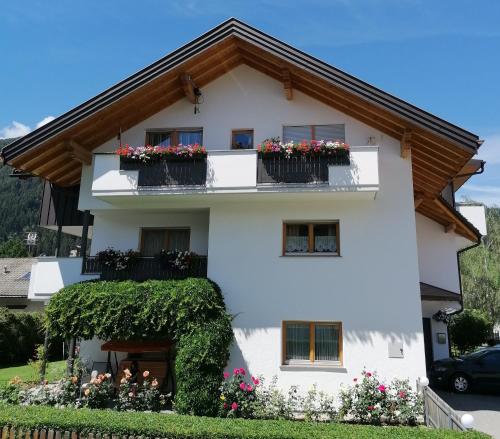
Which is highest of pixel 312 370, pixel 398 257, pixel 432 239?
pixel 432 239

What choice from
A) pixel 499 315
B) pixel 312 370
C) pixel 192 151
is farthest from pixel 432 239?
pixel 499 315

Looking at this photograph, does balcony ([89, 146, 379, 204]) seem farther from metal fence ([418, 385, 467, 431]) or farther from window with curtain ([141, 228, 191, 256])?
metal fence ([418, 385, 467, 431])

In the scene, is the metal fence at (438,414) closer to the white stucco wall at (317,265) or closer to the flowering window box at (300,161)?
the white stucco wall at (317,265)

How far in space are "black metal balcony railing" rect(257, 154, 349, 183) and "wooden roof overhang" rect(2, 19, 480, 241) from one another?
1.96m

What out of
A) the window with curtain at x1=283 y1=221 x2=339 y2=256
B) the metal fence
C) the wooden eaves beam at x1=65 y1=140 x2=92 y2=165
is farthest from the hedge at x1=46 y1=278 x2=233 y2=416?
the metal fence

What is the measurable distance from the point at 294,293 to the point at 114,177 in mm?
6116

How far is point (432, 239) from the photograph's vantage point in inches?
698

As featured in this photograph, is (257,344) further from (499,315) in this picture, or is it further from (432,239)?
(499,315)

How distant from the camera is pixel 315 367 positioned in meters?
11.7

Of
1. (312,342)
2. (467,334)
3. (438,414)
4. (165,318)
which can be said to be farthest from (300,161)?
(467,334)

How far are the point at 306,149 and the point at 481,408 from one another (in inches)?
337

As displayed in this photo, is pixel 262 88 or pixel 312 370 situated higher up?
pixel 262 88

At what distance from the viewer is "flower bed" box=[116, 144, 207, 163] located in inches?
501

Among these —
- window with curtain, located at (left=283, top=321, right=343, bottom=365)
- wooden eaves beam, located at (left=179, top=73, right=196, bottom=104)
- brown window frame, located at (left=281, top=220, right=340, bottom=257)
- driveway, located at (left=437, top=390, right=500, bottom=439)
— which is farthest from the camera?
wooden eaves beam, located at (left=179, top=73, right=196, bottom=104)
